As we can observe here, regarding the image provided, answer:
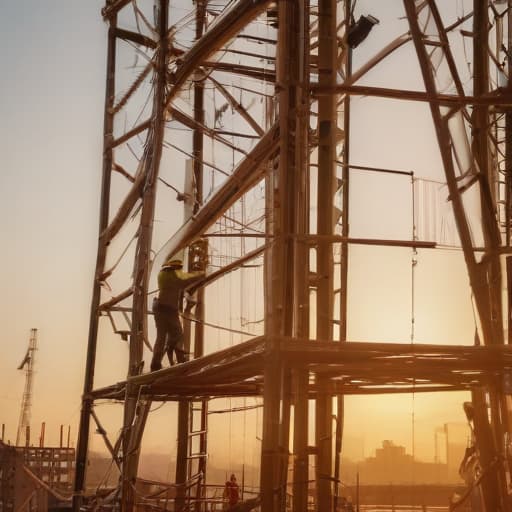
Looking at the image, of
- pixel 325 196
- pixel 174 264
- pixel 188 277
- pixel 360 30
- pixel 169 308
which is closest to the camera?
pixel 325 196

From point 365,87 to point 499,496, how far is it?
568cm

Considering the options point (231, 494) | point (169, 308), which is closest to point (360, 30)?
point (169, 308)

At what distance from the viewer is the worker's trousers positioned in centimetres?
1609

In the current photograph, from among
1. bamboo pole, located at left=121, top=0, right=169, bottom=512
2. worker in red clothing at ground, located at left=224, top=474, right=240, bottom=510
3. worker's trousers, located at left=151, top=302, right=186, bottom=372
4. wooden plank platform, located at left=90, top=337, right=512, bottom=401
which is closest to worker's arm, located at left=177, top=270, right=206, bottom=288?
worker's trousers, located at left=151, top=302, right=186, bottom=372

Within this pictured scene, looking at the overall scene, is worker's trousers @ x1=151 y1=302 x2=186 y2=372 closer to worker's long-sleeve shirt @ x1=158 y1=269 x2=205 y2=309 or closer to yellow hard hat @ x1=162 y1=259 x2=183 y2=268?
worker's long-sleeve shirt @ x1=158 y1=269 x2=205 y2=309

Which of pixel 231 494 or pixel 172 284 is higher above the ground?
pixel 172 284

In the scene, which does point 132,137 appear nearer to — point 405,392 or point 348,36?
point 348,36

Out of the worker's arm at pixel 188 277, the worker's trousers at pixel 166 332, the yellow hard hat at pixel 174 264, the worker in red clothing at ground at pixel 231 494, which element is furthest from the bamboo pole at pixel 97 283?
the worker's arm at pixel 188 277

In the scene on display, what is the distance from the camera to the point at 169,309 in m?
16.1

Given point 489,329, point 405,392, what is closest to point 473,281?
point 489,329

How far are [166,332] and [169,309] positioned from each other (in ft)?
1.62

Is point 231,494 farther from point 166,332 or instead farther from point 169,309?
point 169,309

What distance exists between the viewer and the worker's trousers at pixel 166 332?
16.1 m

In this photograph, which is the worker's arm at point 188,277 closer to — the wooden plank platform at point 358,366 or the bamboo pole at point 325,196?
the wooden plank platform at point 358,366
